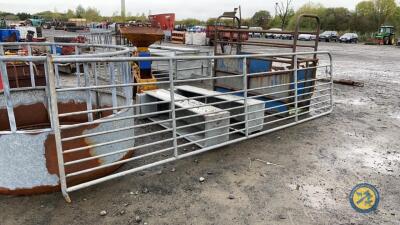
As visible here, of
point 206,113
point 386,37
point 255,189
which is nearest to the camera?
point 255,189

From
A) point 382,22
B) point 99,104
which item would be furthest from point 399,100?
point 382,22

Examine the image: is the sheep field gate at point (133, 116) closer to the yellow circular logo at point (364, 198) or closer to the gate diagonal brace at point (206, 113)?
the gate diagonal brace at point (206, 113)

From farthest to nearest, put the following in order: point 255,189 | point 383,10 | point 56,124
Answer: point 383,10 → point 255,189 → point 56,124

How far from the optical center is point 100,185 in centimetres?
403

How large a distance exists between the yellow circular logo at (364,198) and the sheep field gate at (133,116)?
198 centimetres

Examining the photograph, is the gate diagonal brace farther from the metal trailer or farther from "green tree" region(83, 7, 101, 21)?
"green tree" region(83, 7, 101, 21)

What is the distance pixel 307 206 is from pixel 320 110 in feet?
15.4

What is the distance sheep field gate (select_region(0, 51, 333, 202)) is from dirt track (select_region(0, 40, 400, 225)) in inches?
8.3

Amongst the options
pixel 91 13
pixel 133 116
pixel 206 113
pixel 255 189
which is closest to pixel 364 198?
pixel 255 189

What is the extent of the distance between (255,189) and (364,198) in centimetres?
143

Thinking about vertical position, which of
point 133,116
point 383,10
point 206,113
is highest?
point 383,10

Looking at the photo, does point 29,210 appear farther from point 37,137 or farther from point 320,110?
point 320,110

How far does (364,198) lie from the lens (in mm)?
4094

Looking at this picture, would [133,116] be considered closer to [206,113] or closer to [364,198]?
[206,113]
